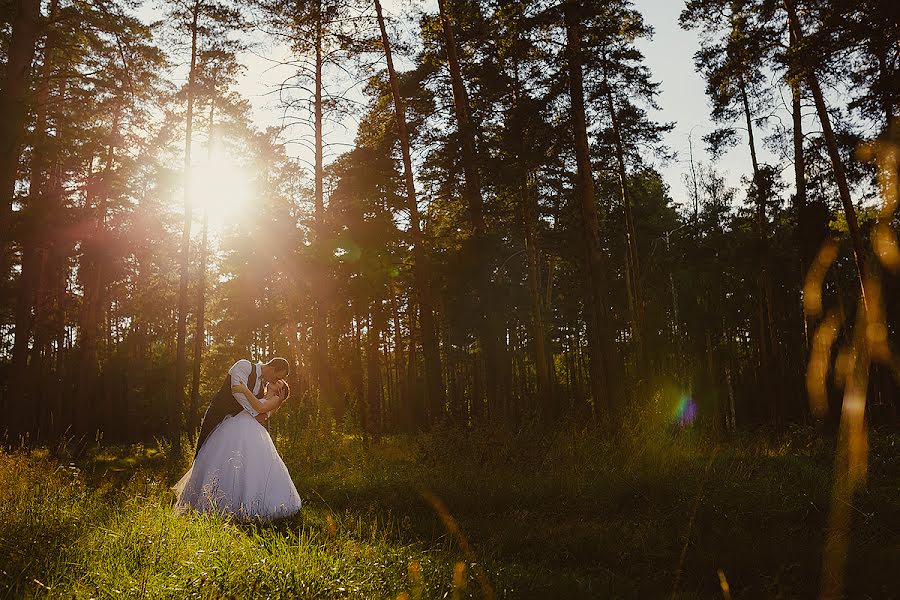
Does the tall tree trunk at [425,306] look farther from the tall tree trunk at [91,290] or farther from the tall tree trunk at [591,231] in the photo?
the tall tree trunk at [91,290]

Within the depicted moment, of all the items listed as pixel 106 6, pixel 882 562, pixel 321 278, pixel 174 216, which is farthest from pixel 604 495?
pixel 174 216

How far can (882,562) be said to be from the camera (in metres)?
5.62

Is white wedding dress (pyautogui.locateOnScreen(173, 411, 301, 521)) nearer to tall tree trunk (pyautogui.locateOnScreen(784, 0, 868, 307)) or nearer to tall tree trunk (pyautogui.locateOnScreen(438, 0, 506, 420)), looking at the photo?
tall tree trunk (pyautogui.locateOnScreen(438, 0, 506, 420))

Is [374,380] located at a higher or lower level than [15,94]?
lower

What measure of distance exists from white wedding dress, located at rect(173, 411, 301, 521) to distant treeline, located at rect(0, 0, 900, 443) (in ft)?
16.0

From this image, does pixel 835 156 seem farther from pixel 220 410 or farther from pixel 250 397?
pixel 220 410

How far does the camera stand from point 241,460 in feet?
25.7

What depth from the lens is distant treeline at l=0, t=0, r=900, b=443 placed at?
46.3ft

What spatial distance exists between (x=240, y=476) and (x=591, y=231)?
945 cm

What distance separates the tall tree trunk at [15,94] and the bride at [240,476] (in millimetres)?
5619

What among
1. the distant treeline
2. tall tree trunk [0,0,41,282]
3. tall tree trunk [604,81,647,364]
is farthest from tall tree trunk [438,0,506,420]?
tall tree trunk [0,0,41,282]

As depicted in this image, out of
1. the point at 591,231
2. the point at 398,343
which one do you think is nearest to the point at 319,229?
the point at 591,231

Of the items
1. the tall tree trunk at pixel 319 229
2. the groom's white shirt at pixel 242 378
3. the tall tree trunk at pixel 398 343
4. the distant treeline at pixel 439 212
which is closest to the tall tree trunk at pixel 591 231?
the distant treeline at pixel 439 212

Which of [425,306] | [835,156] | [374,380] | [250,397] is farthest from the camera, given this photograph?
[374,380]
